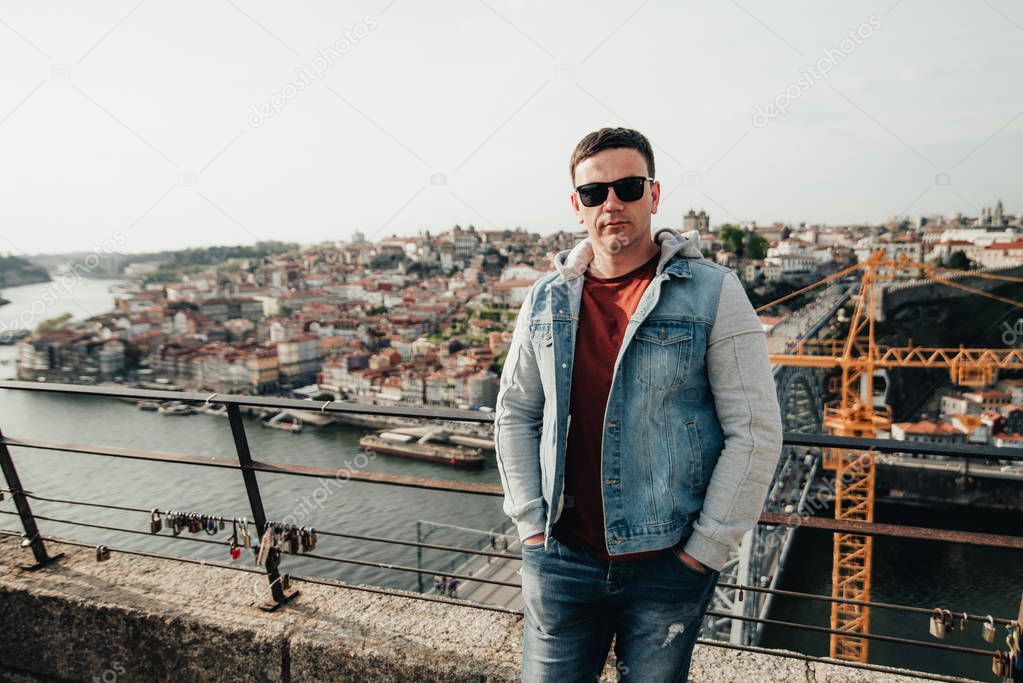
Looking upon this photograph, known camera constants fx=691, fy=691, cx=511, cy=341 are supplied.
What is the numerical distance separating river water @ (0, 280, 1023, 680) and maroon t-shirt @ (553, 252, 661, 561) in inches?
322

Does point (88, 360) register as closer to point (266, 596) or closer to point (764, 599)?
point (764, 599)

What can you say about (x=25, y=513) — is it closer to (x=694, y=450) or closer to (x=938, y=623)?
(x=694, y=450)

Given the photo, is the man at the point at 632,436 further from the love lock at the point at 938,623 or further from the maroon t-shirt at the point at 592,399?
the love lock at the point at 938,623

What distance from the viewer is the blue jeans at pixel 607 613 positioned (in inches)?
26.9

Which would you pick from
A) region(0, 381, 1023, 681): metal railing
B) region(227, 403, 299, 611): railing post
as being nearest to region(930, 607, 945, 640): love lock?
region(0, 381, 1023, 681): metal railing

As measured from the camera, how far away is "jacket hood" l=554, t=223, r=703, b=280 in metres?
0.71

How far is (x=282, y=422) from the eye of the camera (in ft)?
65.3

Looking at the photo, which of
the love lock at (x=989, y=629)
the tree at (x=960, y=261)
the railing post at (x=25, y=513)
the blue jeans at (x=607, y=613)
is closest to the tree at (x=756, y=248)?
the tree at (x=960, y=261)

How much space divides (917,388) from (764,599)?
53.0 feet

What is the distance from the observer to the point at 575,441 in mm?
723

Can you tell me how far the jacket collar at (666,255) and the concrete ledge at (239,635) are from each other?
1.94 ft

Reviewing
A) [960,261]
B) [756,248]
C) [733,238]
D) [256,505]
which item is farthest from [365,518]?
[960,261]

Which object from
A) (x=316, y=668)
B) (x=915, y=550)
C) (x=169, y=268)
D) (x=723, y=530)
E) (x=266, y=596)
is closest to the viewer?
(x=723, y=530)

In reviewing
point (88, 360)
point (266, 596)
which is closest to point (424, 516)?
A: point (266, 596)
